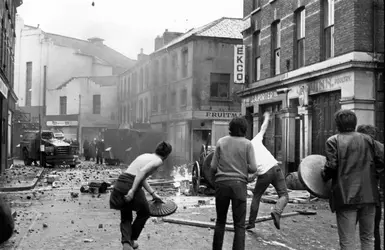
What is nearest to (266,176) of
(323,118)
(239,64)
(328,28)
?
(323,118)

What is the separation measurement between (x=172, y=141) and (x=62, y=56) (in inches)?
1210

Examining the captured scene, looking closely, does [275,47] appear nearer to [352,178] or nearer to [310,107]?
[310,107]

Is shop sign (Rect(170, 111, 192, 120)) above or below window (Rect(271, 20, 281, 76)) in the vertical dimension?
below

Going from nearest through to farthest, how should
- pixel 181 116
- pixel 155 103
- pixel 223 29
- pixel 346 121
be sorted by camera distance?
pixel 346 121
pixel 181 116
pixel 223 29
pixel 155 103

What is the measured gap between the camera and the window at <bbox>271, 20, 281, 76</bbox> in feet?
62.8

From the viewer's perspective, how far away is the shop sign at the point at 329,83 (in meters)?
13.8

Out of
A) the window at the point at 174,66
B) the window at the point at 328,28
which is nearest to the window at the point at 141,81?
the window at the point at 174,66

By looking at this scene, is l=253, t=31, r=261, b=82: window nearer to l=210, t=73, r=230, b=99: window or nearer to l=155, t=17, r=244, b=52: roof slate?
l=155, t=17, r=244, b=52: roof slate

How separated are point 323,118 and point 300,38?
146 inches

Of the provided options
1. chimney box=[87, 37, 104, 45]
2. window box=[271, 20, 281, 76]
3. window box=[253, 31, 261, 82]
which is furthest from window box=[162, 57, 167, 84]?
chimney box=[87, 37, 104, 45]

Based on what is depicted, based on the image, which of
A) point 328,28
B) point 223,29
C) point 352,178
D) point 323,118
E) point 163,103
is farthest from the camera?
point 163,103

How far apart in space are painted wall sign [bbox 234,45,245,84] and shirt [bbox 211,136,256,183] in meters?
16.8

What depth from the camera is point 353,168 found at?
4.86 metres

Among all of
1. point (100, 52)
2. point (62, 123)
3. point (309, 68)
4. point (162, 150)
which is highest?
point (100, 52)
